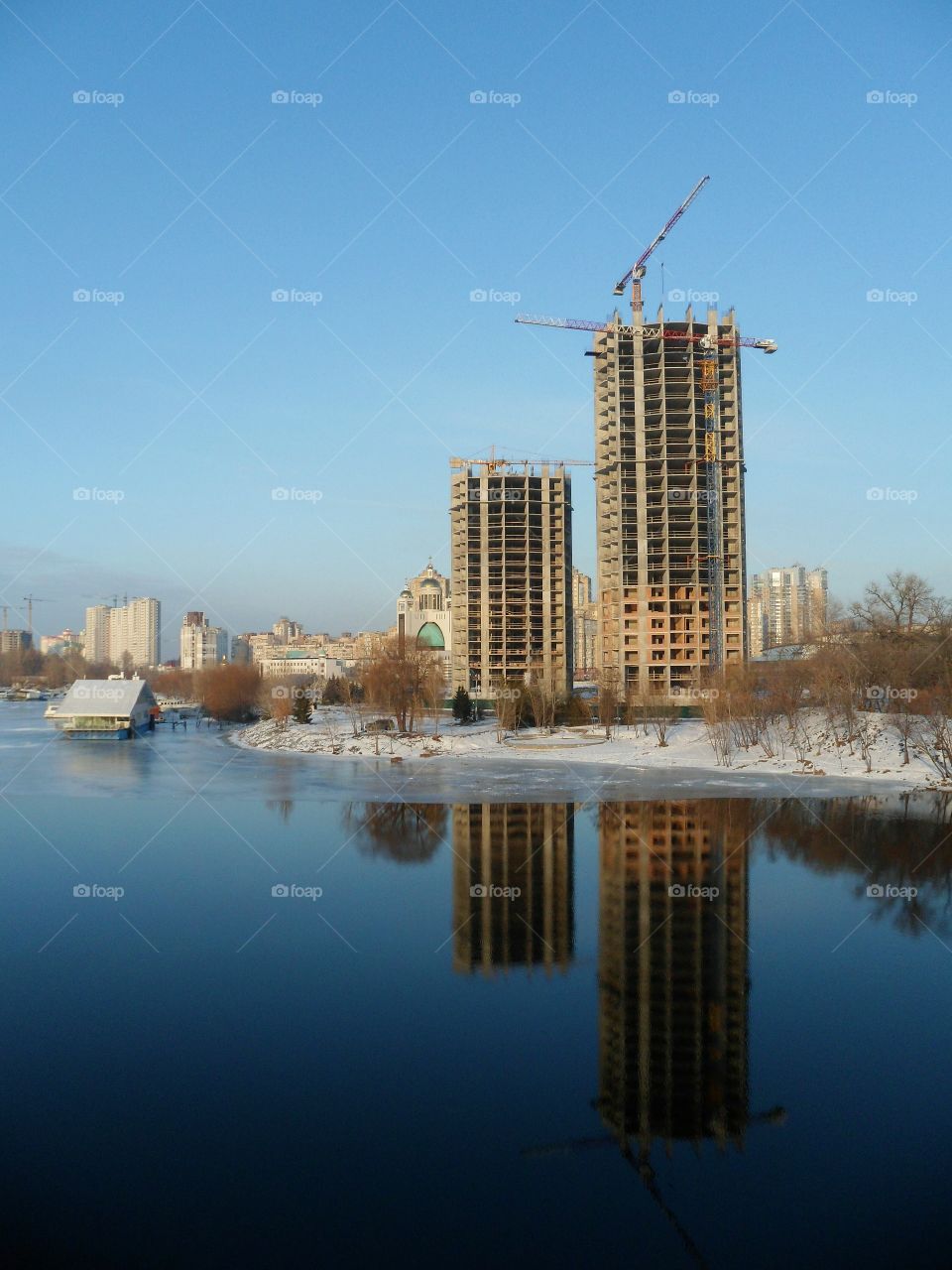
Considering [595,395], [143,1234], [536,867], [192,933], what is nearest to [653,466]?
[595,395]

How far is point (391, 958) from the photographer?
29.8 feet

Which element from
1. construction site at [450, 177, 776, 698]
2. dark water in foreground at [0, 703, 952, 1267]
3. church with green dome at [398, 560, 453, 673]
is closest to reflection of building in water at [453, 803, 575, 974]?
dark water in foreground at [0, 703, 952, 1267]

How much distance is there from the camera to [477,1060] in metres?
6.82

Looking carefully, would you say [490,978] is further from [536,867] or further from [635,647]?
[635,647]

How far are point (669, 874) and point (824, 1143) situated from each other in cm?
696

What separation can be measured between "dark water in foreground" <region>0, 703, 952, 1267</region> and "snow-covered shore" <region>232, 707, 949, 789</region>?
12074mm

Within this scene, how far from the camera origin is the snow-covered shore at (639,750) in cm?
2556

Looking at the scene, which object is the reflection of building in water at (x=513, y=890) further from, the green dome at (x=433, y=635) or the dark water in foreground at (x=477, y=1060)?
the green dome at (x=433, y=635)

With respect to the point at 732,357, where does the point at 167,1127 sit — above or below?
below

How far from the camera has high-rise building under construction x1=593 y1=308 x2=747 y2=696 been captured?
203 ft

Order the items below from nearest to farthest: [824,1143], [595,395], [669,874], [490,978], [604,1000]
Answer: [824,1143]
[604,1000]
[490,978]
[669,874]
[595,395]

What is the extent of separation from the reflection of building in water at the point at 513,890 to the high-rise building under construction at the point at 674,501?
45.0 metres

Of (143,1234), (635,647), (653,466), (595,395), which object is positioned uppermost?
(595,395)

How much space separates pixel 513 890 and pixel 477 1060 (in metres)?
5.06
